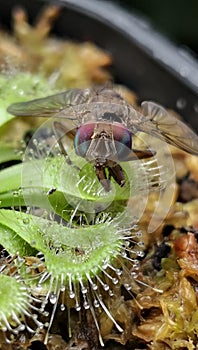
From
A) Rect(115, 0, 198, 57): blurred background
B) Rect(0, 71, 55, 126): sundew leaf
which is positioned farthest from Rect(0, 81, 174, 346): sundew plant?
Rect(115, 0, 198, 57): blurred background

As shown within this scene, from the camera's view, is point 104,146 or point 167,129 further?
point 167,129

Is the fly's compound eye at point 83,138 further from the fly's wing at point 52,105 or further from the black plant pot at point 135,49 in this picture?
the black plant pot at point 135,49

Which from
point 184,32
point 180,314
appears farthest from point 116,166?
point 184,32

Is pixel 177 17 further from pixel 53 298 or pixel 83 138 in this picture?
pixel 53 298

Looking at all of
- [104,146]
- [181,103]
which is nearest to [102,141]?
[104,146]

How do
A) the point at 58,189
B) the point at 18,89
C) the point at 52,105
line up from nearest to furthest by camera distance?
the point at 58,189 < the point at 52,105 < the point at 18,89

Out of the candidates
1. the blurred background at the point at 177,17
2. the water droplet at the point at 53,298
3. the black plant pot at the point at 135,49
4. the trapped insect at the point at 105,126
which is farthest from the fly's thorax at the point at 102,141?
the blurred background at the point at 177,17
